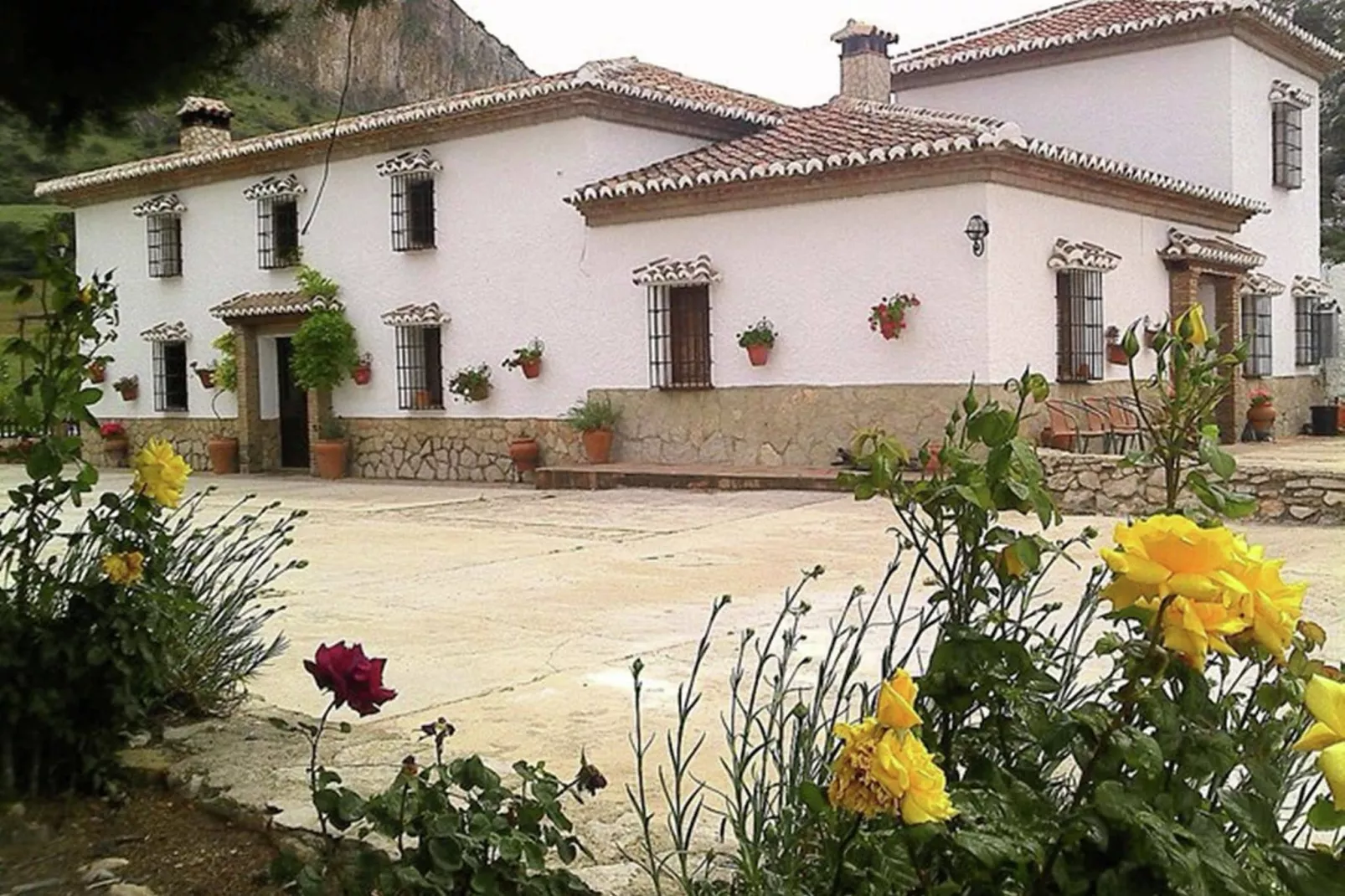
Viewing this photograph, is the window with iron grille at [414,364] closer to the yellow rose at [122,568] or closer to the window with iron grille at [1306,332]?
the window with iron grille at [1306,332]

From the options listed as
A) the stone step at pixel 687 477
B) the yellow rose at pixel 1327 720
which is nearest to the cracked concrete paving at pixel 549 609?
the stone step at pixel 687 477

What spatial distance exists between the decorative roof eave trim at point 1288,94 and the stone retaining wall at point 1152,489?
27.9 ft

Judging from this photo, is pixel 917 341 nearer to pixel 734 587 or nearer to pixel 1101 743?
pixel 734 587

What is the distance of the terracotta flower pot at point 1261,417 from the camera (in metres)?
15.3

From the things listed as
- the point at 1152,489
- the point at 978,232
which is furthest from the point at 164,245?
the point at 1152,489

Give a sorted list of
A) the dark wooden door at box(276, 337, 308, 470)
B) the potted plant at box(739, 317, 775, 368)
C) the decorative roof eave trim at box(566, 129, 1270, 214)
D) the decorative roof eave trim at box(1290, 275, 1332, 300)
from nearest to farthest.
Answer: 1. the decorative roof eave trim at box(566, 129, 1270, 214)
2. the potted plant at box(739, 317, 775, 368)
3. the decorative roof eave trim at box(1290, 275, 1332, 300)
4. the dark wooden door at box(276, 337, 308, 470)

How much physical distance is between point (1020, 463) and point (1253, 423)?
1515 cm

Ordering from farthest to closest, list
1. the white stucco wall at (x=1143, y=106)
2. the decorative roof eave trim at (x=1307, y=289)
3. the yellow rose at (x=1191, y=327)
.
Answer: the decorative roof eave trim at (x=1307, y=289)
the white stucco wall at (x=1143, y=106)
the yellow rose at (x=1191, y=327)

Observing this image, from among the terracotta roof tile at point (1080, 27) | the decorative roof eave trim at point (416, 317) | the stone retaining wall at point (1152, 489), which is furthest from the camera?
the decorative roof eave trim at point (416, 317)

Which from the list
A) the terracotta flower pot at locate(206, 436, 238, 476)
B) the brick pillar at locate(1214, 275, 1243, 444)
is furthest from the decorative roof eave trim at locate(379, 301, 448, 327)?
the brick pillar at locate(1214, 275, 1243, 444)

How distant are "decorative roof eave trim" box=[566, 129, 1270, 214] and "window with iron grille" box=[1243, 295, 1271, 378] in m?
1.79

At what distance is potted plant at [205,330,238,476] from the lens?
18109mm

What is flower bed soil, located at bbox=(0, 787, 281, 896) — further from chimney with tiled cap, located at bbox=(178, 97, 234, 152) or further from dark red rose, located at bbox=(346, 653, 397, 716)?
chimney with tiled cap, located at bbox=(178, 97, 234, 152)

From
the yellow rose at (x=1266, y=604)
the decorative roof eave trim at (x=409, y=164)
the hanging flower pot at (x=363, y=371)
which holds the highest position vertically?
the decorative roof eave trim at (x=409, y=164)
